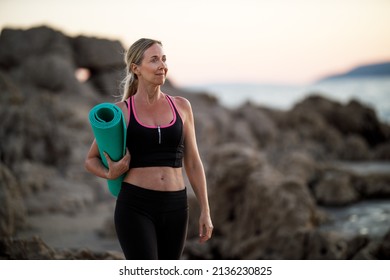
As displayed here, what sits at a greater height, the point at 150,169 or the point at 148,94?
the point at 148,94

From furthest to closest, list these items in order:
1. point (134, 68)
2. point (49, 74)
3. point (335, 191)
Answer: point (49, 74) < point (335, 191) < point (134, 68)

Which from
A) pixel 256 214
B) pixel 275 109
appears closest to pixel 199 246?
pixel 256 214

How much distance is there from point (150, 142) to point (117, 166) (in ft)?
0.67

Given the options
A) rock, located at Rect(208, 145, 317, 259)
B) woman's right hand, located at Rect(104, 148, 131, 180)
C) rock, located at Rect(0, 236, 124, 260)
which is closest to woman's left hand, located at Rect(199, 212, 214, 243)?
woman's right hand, located at Rect(104, 148, 131, 180)

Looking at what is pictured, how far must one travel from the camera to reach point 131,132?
9.52ft

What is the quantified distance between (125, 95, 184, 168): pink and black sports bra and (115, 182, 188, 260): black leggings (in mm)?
146

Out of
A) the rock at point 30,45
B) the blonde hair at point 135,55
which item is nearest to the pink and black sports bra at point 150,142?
the blonde hair at point 135,55

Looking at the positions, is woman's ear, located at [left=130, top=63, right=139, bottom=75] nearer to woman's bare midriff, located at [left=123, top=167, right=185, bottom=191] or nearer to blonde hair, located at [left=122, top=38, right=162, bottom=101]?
blonde hair, located at [left=122, top=38, right=162, bottom=101]

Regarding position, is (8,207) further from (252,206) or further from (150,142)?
(150,142)

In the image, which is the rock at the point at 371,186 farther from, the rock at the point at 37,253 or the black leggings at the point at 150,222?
the black leggings at the point at 150,222

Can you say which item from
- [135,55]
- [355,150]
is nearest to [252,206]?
[135,55]

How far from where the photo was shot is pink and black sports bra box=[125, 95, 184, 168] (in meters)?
2.90

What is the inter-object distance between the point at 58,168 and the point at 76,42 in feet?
29.2

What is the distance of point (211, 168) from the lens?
8039 mm
